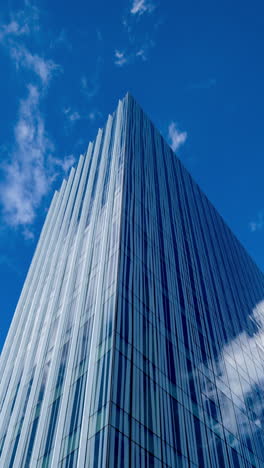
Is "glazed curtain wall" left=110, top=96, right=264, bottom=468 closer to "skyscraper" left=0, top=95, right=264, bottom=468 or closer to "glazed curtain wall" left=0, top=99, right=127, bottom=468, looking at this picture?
"skyscraper" left=0, top=95, right=264, bottom=468

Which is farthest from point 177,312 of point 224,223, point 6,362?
point 224,223

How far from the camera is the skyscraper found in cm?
2355

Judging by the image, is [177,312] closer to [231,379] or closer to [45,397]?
[231,379]

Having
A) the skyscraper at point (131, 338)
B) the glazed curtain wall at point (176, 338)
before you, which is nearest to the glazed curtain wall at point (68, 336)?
the skyscraper at point (131, 338)

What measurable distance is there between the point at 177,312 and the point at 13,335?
953 inches

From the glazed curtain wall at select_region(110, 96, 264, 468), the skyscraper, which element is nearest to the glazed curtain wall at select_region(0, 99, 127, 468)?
the skyscraper

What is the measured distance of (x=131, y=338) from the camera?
26.6m

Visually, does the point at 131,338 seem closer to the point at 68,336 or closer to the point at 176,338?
the point at 176,338

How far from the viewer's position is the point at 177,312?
35.7m

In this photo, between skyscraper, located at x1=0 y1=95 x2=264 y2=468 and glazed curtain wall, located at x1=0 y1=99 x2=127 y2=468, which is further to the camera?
glazed curtain wall, located at x1=0 y1=99 x2=127 y2=468

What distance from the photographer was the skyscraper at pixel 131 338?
77.3ft

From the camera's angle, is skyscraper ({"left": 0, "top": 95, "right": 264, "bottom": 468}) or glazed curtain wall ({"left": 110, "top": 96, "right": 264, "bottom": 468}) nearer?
skyscraper ({"left": 0, "top": 95, "right": 264, "bottom": 468})

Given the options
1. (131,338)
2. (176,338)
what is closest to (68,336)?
(131,338)

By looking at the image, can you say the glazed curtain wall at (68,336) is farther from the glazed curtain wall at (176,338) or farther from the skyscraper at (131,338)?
the glazed curtain wall at (176,338)
